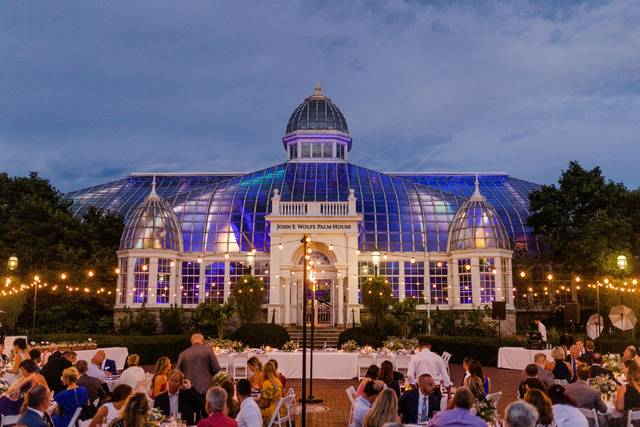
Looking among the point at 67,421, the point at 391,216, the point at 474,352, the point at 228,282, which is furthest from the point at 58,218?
the point at 67,421

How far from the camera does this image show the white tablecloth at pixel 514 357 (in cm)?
2426

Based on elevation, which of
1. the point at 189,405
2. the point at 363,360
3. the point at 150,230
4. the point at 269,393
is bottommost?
the point at 363,360

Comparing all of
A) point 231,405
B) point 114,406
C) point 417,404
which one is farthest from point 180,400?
point 417,404

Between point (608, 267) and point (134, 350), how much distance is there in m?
23.6

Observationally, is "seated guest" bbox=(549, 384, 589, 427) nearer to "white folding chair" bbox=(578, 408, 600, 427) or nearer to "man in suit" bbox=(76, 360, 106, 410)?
"white folding chair" bbox=(578, 408, 600, 427)

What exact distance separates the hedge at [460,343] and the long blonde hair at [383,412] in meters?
20.0

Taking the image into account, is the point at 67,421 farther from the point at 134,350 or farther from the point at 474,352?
the point at 474,352

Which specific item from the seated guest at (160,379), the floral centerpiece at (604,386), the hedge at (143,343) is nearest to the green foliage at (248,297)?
the hedge at (143,343)

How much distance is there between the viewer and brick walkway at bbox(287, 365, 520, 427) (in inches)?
568

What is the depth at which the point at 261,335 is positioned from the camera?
1095 inches

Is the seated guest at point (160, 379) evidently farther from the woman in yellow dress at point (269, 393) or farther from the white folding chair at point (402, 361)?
the white folding chair at point (402, 361)

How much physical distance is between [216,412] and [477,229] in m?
28.2

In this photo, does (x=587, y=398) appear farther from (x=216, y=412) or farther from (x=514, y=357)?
(x=514, y=357)

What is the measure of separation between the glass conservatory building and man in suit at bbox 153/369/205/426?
21.8m
